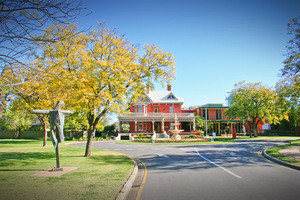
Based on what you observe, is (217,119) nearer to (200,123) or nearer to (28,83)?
(200,123)

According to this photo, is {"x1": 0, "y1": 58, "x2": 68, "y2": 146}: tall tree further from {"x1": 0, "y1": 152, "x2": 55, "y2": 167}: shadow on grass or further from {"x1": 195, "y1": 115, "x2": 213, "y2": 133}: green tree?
{"x1": 195, "y1": 115, "x2": 213, "y2": 133}: green tree

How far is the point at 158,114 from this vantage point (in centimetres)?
4503

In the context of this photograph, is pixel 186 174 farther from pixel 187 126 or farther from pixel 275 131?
pixel 275 131

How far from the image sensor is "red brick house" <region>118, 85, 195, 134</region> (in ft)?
146

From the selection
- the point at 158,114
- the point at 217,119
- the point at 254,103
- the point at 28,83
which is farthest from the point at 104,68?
the point at 217,119

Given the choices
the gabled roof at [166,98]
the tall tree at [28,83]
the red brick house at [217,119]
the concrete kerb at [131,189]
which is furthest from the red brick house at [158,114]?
the concrete kerb at [131,189]

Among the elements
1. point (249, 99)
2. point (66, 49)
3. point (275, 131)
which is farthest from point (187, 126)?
point (66, 49)

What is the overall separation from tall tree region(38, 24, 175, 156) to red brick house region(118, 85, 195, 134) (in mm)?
29335

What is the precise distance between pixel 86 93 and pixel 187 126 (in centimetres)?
4189

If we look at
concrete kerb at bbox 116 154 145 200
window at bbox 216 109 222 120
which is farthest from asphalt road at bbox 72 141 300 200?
window at bbox 216 109 222 120

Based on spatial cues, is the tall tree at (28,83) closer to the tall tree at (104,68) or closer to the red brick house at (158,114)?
the tall tree at (104,68)

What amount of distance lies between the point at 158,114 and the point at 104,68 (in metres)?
32.9

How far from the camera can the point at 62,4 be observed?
5535mm

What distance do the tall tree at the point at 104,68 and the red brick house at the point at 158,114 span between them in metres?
29.3
